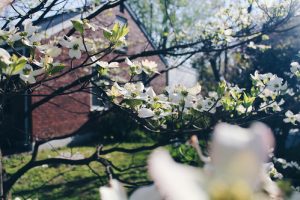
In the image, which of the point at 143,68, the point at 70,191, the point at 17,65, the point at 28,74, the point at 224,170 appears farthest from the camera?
the point at 70,191

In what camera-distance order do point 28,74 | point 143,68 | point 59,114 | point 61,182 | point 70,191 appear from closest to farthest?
point 28,74 < point 143,68 < point 70,191 < point 61,182 < point 59,114

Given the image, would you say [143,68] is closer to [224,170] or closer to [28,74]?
[28,74]

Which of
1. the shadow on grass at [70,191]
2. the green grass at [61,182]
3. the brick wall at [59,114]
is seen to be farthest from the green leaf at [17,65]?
the brick wall at [59,114]

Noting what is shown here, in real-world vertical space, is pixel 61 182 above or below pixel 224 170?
below

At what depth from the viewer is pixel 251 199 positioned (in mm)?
332

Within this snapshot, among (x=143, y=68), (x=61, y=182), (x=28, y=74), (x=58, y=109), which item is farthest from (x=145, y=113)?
(x=58, y=109)

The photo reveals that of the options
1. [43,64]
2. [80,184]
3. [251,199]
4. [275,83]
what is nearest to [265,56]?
[80,184]

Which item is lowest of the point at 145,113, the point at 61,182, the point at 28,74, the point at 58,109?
the point at 61,182

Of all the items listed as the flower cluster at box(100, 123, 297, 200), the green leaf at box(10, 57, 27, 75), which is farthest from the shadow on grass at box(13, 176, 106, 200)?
the flower cluster at box(100, 123, 297, 200)

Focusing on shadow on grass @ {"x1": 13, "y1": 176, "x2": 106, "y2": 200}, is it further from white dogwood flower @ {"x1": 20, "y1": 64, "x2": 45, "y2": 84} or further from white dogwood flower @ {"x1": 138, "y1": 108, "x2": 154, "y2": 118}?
white dogwood flower @ {"x1": 20, "y1": 64, "x2": 45, "y2": 84}

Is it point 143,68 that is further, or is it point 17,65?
point 143,68

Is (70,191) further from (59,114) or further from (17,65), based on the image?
(17,65)

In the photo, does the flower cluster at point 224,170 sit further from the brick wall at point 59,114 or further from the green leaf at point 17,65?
the brick wall at point 59,114

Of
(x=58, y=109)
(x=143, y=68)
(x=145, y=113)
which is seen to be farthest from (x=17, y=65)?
(x=58, y=109)
